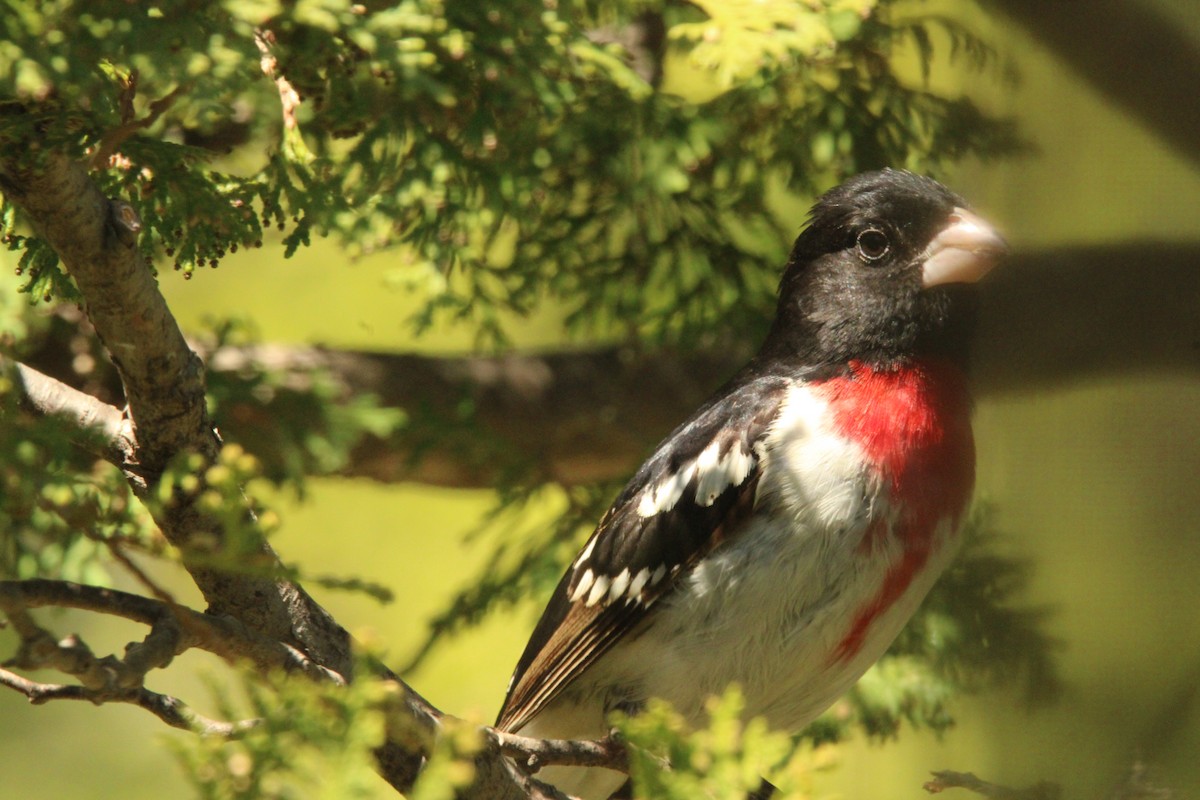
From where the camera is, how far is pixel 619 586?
7.14ft

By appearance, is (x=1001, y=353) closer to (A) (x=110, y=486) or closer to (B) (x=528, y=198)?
(B) (x=528, y=198)

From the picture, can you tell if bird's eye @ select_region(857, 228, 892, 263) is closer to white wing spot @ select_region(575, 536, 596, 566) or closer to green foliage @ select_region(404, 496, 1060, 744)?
green foliage @ select_region(404, 496, 1060, 744)

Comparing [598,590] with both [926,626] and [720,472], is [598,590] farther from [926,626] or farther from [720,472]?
[926,626]

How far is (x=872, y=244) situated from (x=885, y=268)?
0.06 m

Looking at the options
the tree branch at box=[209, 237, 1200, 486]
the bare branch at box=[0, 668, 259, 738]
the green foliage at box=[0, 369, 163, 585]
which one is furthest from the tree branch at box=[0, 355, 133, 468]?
the tree branch at box=[209, 237, 1200, 486]

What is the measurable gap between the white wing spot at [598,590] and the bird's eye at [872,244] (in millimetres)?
792

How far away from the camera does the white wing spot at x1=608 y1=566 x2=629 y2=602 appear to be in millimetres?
2166

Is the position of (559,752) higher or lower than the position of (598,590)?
lower

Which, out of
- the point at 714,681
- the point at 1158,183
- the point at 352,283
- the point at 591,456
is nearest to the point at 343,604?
the point at 352,283

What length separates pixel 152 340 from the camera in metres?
1.53

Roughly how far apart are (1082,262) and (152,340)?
148cm

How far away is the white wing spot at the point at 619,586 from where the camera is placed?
2.17 metres

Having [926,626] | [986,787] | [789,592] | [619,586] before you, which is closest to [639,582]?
[619,586]

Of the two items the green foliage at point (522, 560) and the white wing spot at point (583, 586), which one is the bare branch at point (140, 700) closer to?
the white wing spot at point (583, 586)
